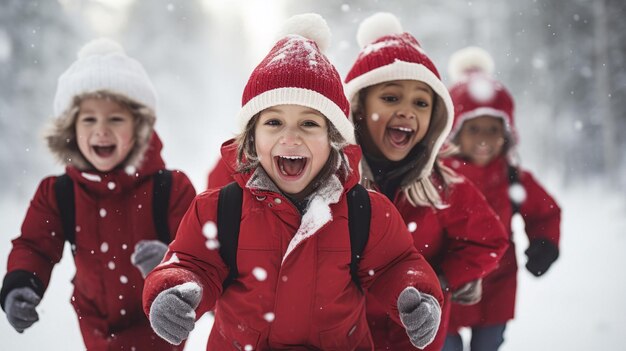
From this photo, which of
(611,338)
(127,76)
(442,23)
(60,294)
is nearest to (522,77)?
(442,23)

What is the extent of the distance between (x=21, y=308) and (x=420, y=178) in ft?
7.94

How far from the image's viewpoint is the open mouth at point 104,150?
3.53 m

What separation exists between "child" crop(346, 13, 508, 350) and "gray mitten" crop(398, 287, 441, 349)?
33.9 inches

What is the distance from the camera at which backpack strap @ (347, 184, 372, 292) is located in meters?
2.48

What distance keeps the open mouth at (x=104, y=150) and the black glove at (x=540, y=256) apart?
10.6ft

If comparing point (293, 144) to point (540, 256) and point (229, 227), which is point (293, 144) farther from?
point (540, 256)

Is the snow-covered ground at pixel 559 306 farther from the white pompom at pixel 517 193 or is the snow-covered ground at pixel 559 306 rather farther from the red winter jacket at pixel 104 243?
the white pompom at pixel 517 193

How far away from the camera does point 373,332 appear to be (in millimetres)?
3172

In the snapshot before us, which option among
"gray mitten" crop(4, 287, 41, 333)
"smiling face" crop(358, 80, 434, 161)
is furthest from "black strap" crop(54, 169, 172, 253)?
"smiling face" crop(358, 80, 434, 161)

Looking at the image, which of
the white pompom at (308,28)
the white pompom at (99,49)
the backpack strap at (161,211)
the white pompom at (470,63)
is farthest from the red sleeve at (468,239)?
the white pompom at (470,63)

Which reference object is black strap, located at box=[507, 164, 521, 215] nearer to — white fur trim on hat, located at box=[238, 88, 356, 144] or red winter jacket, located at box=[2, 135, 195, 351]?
white fur trim on hat, located at box=[238, 88, 356, 144]

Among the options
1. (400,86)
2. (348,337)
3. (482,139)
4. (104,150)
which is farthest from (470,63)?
(348,337)

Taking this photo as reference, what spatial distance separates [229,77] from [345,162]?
3749 centimetres

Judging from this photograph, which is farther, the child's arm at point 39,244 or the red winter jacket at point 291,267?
the child's arm at point 39,244
